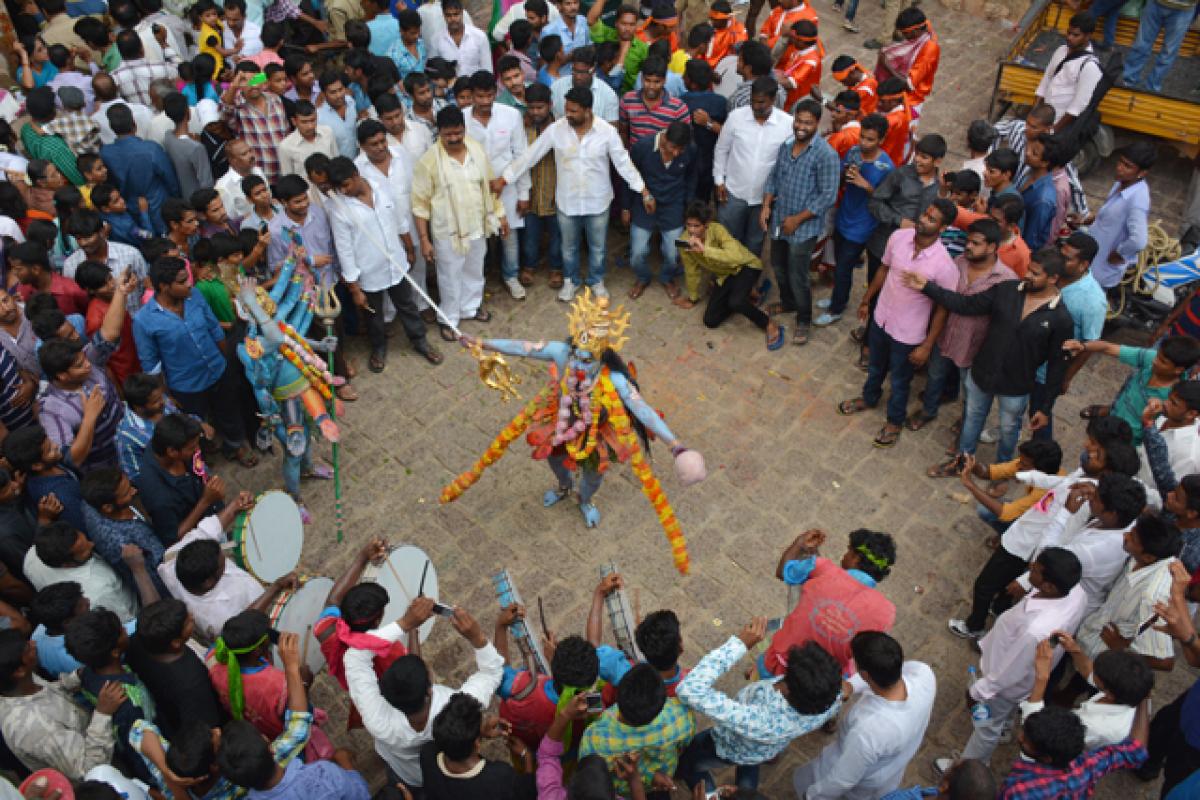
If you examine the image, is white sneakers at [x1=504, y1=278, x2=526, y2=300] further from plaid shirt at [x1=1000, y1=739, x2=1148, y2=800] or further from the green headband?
plaid shirt at [x1=1000, y1=739, x2=1148, y2=800]

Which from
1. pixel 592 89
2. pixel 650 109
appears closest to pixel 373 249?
pixel 592 89

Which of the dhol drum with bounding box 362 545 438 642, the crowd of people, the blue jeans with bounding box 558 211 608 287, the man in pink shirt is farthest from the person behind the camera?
the blue jeans with bounding box 558 211 608 287

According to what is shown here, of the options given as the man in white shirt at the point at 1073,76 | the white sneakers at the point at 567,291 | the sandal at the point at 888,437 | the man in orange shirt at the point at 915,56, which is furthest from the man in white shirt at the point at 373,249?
the man in white shirt at the point at 1073,76

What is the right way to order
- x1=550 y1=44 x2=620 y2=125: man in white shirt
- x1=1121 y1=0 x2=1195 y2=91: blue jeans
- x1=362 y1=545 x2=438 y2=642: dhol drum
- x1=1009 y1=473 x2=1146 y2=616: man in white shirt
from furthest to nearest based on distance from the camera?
x1=1121 y1=0 x2=1195 y2=91: blue jeans → x1=550 y1=44 x2=620 y2=125: man in white shirt → x1=362 y1=545 x2=438 y2=642: dhol drum → x1=1009 y1=473 x2=1146 y2=616: man in white shirt

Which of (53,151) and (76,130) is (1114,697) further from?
(76,130)

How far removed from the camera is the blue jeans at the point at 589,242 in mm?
8727

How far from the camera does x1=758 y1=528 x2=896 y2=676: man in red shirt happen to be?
4.80 m

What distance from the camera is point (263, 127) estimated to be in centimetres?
829

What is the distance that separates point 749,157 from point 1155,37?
5.41 metres

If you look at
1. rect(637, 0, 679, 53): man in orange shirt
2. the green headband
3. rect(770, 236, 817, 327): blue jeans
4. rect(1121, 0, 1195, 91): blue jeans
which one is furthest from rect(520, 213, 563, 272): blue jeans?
rect(1121, 0, 1195, 91): blue jeans

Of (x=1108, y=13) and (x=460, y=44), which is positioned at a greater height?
(x=1108, y=13)

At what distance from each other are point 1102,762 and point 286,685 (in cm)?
383

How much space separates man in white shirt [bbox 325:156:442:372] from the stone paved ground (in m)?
0.32

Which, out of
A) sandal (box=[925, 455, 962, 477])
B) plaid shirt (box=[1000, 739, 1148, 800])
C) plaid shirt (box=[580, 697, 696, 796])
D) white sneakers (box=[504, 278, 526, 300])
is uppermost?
plaid shirt (box=[580, 697, 696, 796])
